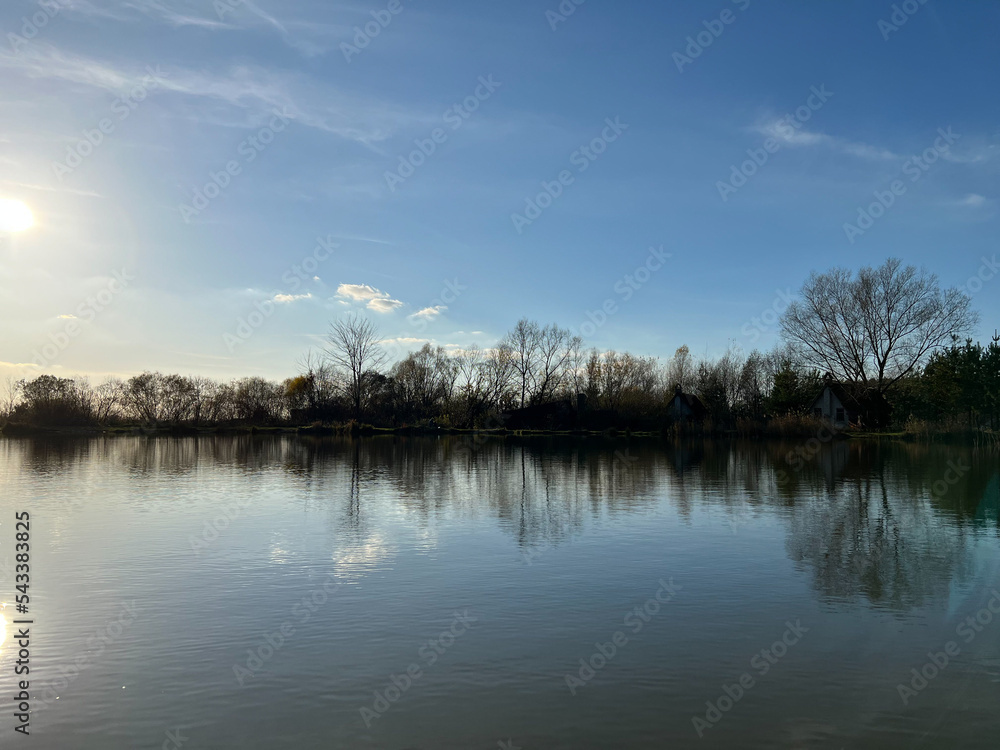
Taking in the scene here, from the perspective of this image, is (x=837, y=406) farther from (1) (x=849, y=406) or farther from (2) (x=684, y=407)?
(2) (x=684, y=407)

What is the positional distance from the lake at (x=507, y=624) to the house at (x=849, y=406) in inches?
1714

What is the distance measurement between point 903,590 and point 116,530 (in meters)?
11.9

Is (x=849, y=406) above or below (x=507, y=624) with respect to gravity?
above

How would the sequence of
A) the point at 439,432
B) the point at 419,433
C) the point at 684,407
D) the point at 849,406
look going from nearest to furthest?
the point at 849,406 → the point at 419,433 → the point at 439,432 → the point at 684,407

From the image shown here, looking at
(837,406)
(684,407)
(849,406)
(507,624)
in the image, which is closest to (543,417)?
(684,407)

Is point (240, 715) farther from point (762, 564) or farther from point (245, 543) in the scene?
point (762, 564)

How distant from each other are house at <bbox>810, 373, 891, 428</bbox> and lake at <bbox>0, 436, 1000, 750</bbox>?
43525 mm

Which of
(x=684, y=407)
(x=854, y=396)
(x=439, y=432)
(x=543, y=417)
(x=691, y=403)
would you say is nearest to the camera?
(x=854, y=396)

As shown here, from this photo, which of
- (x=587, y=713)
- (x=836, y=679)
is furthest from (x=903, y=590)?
(x=587, y=713)

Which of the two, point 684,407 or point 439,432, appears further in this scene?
point 684,407

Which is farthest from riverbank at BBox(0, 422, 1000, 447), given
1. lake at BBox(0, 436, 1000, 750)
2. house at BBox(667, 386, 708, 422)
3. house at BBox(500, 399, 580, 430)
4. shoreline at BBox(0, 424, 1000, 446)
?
lake at BBox(0, 436, 1000, 750)

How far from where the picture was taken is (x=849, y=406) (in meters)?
58.6

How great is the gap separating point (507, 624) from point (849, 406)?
58.1m

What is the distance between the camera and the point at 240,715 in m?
5.34
